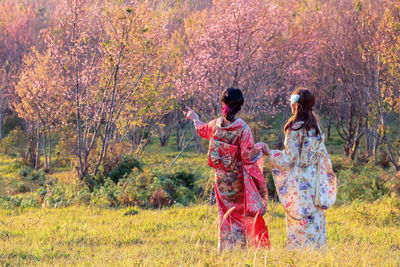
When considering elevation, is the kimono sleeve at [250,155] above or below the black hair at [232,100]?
below

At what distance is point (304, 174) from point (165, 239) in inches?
83.9

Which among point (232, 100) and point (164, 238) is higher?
point (232, 100)

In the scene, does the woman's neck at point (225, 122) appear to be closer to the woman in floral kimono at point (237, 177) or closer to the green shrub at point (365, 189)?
the woman in floral kimono at point (237, 177)

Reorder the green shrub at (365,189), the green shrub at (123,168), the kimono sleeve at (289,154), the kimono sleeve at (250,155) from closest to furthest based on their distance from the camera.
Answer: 1. the kimono sleeve at (250,155)
2. the kimono sleeve at (289,154)
3. the green shrub at (365,189)
4. the green shrub at (123,168)

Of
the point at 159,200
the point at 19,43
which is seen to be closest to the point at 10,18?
the point at 19,43

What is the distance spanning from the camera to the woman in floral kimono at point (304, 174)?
13.7ft

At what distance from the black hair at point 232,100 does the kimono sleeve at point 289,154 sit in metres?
0.67

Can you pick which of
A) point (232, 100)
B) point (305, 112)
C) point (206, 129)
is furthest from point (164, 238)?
point (305, 112)

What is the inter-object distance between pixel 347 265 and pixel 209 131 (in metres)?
2.09

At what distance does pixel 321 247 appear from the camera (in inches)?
161

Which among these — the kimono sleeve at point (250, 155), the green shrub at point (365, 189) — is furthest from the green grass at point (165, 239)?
the green shrub at point (365, 189)

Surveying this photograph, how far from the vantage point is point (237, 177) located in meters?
4.28

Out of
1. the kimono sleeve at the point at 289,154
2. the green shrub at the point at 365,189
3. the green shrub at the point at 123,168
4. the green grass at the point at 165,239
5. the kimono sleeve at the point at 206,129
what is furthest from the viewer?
the green shrub at the point at 123,168

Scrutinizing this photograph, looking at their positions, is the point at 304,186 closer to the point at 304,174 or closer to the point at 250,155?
the point at 304,174
